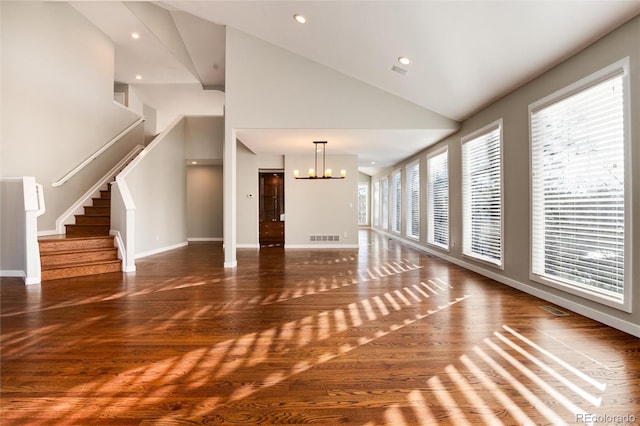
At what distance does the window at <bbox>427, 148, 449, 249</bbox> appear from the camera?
6.92m

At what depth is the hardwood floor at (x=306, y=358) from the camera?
5.66 feet

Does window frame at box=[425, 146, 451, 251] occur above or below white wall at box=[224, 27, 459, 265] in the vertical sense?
below

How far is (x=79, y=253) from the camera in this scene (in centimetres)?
532

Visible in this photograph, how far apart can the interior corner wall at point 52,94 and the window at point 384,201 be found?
9.68 meters

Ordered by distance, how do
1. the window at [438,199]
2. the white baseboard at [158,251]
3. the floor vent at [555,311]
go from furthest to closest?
the white baseboard at [158,251] → the window at [438,199] → the floor vent at [555,311]

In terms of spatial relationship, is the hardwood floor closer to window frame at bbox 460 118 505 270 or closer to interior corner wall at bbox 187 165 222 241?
window frame at bbox 460 118 505 270

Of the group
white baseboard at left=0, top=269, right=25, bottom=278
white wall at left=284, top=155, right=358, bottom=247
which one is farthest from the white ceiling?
white baseboard at left=0, top=269, right=25, bottom=278

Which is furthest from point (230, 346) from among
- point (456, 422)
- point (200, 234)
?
point (200, 234)

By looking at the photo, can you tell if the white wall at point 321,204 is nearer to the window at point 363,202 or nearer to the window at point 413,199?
the window at point 413,199

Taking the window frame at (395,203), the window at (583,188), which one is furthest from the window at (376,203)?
the window at (583,188)

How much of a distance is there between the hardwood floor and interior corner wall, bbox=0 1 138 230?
2638 mm

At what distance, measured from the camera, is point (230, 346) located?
252cm

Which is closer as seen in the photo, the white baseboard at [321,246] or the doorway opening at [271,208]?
the white baseboard at [321,246]

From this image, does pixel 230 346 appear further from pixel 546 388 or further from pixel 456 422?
pixel 546 388
